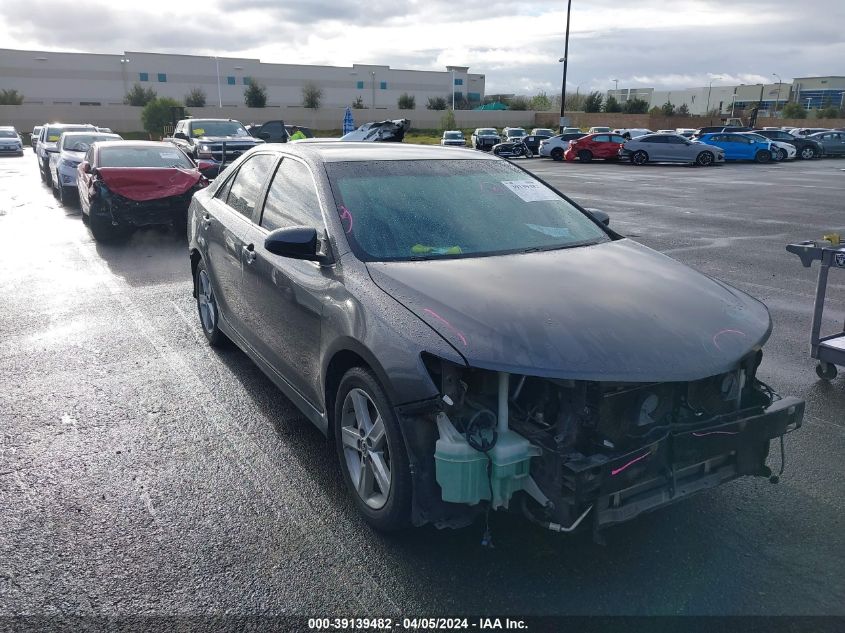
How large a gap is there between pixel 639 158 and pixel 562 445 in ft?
113

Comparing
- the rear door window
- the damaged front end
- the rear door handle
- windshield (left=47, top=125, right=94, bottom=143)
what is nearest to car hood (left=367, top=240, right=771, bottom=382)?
the damaged front end

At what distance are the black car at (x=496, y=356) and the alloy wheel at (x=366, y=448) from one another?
10mm

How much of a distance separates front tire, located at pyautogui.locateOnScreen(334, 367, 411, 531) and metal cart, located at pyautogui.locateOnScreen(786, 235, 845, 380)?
3.48 m

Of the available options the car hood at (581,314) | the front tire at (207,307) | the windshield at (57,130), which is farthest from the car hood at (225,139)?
the car hood at (581,314)

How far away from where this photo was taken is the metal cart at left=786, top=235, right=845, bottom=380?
200 inches

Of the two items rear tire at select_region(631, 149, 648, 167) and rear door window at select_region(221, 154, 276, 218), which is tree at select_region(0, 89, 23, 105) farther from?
rear door window at select_region(221, 154, 276, 218)

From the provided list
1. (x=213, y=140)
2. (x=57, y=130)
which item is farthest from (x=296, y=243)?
(x=57, y=130)

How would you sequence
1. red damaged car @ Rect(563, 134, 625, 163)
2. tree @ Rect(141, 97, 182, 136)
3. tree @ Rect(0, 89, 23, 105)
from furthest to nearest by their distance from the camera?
tree @ Rect(0, 89, 23, 105) < tree @ Rect(141, 97, 182, 136) < red damaged car @ Rect(563, 134, 625, 163)

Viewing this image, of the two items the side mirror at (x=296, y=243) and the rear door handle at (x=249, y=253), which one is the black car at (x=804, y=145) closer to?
the rear door handle at (x=249, y=253)

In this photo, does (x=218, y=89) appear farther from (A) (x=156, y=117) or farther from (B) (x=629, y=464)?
(B) (x=629, y=464)

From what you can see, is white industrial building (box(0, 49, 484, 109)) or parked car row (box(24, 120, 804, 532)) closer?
parked car row (box(24, 120, 804, 532))

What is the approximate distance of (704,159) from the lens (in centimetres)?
3381

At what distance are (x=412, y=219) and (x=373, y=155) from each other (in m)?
0.74

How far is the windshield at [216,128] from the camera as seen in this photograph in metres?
21.3
